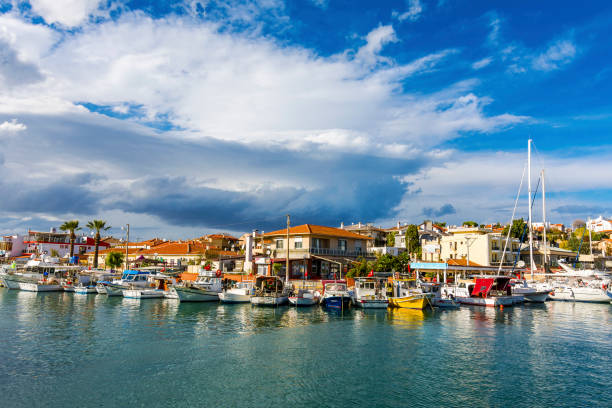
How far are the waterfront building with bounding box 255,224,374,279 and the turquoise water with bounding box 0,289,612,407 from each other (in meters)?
25.0

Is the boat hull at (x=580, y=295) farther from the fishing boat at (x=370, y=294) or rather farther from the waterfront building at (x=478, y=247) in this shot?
the fishing boat at (x=370, y=294)

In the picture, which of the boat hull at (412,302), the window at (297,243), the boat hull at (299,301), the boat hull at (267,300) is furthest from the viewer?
the window at (297,243)

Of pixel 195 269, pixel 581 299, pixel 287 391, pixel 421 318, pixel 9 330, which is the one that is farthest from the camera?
pixel 195 269

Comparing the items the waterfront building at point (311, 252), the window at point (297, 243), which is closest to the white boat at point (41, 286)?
the waterfront building at point (311, 252)

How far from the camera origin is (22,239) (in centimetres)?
10500

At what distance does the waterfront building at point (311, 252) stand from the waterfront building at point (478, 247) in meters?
23.2

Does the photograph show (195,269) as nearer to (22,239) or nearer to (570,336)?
(570,336)

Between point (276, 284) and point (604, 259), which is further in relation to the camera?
point (604, 259)

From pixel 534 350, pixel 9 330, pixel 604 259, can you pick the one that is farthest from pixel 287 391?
pixel 604 259

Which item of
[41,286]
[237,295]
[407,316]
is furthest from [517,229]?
[41,286]

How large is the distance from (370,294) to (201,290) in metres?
19.3

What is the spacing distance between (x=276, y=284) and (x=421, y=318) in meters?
16.4

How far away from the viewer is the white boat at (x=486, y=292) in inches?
1953

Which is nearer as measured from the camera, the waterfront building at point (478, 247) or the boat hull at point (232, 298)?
the boat hull at point (232, 298)
